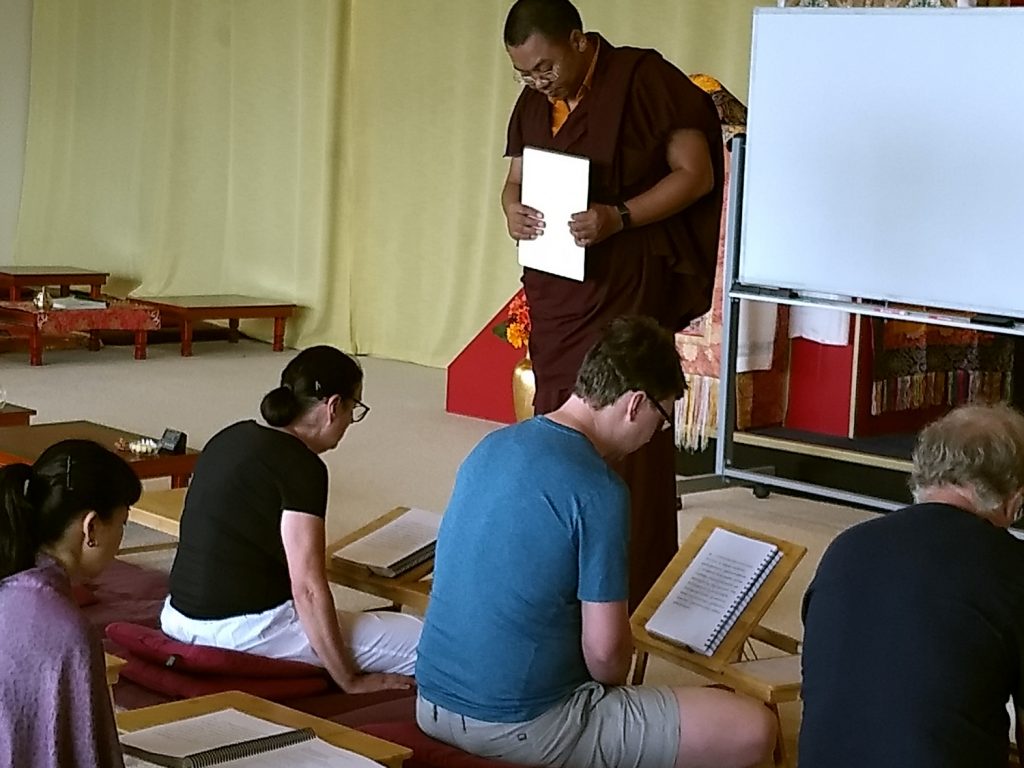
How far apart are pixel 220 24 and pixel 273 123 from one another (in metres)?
0.73

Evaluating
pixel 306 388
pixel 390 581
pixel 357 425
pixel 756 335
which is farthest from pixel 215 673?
pixel 357 425

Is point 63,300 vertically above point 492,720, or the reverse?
point 63,300

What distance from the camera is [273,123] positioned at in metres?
8.86

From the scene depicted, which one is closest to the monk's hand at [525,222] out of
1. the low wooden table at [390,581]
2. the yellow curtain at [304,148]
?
the low wooden table at [390,581]

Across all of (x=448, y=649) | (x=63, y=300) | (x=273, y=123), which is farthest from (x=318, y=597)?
(x=273, y=123)

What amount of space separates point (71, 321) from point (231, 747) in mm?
5726

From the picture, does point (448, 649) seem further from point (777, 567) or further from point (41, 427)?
point (41, 427)

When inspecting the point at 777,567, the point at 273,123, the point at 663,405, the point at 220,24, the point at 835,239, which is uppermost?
the point at 220,24

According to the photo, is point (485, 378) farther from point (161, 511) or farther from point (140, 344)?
A: point (161, 511)

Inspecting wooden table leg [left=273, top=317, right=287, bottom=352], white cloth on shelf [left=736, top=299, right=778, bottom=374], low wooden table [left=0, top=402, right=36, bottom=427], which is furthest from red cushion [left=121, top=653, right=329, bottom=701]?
wooden table leg [left=273, top=317, right=287, bottom=352]

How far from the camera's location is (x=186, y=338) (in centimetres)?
805

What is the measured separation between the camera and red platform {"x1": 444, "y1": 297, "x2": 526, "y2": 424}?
20.7 feet

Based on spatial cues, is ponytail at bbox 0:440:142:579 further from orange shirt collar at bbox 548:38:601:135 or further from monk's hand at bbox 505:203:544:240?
orange shirt collar at bbox 548:38:601:135

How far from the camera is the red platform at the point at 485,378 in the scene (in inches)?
249
